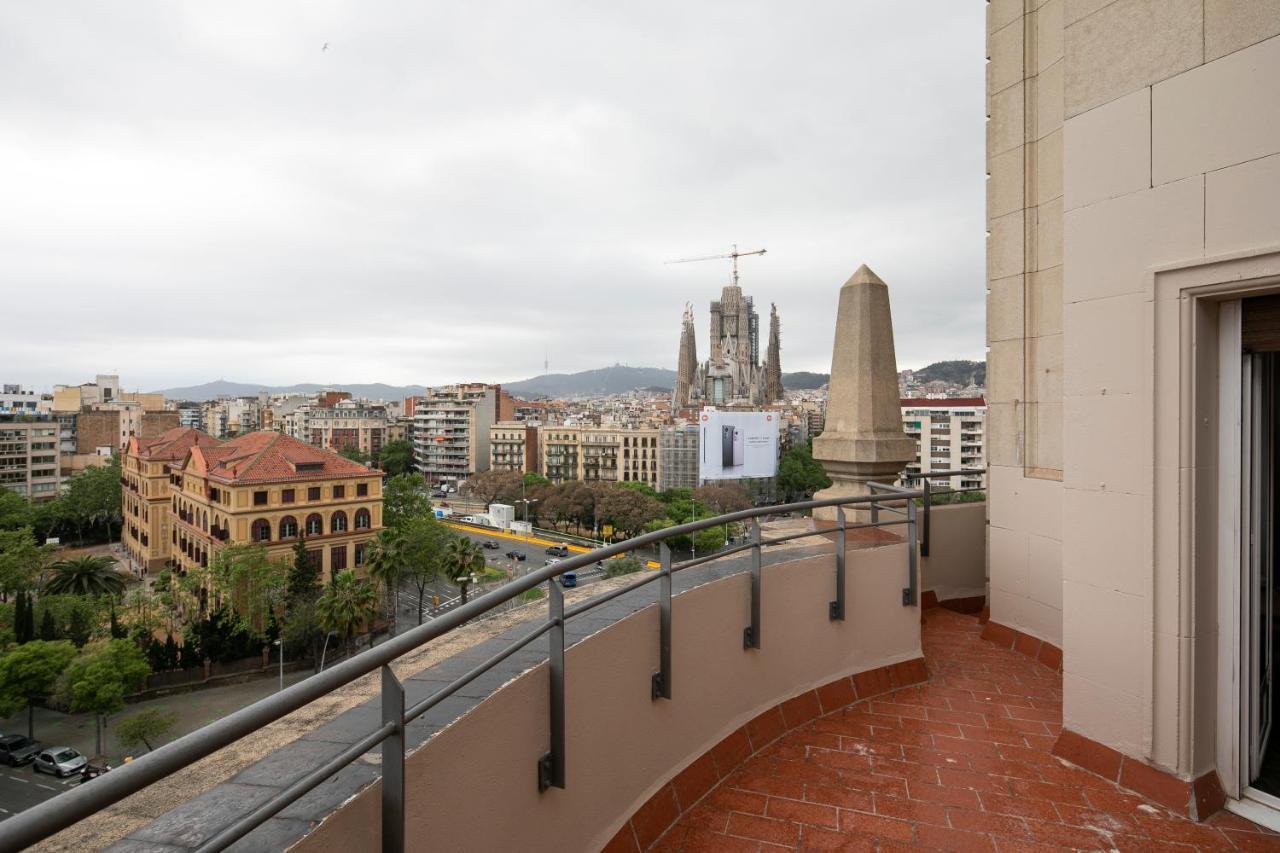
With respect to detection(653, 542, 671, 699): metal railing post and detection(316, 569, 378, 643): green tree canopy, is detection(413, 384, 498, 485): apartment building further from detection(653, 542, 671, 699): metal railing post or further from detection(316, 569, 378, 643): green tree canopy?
detection(653, 542, 671, 699): metal railing post

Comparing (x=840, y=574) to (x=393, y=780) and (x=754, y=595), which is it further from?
(x=393, y=780)

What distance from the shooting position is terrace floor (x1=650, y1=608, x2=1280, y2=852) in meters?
2.63

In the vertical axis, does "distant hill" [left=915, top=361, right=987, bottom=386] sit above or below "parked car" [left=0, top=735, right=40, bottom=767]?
above

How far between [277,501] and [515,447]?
62372mm

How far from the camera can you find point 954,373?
151 meters

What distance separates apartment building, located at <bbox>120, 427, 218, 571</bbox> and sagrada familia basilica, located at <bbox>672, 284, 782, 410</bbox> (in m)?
96.9

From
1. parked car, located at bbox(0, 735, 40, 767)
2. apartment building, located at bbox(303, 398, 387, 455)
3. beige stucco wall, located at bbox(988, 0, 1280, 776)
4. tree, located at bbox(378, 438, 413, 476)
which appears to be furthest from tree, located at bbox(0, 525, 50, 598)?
apartment building, located at bbox(303, 398, 387, 455)

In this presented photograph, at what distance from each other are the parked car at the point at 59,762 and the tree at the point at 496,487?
4861 centimetres

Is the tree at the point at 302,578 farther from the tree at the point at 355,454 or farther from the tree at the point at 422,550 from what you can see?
the tree at the point at 355,454

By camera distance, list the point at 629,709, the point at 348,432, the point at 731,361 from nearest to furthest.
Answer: the point at 629,709, the point at 348,432, the point at 731,361

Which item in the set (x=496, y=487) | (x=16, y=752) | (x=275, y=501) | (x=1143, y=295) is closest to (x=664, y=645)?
(x=1143, y=295)

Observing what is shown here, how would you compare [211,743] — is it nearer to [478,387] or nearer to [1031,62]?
[1031,62]

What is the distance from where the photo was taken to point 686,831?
2.70 m

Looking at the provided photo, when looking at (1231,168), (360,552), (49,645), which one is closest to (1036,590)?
(1231,168)
